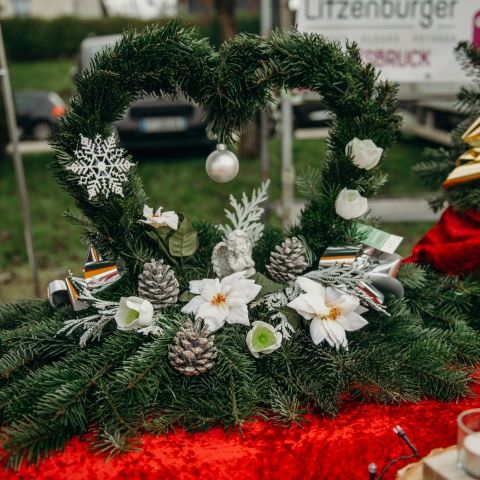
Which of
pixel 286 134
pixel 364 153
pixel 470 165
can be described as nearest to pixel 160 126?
pixel 286 134

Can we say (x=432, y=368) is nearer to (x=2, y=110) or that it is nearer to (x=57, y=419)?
(x=57, y=419)

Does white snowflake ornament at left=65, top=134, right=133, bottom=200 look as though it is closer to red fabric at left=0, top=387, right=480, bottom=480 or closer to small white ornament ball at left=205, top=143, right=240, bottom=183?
small white ornament ball at left=205, top=143, right=240, bottom=183

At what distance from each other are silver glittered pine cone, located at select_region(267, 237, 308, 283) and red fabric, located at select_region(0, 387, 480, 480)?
1.04ft

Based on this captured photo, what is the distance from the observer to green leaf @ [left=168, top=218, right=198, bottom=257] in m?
1.30

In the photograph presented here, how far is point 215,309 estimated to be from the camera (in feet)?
3.96

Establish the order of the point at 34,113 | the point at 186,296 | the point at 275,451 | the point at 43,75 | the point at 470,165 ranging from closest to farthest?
the point at 275,451
the point at 186,296
the point at 470,165
the point at 34,113
the point at 43,75

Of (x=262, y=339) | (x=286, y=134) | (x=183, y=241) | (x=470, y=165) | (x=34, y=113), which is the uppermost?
(x=470, y=165)

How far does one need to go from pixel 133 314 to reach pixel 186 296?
0.13 meters

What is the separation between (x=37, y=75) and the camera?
520 inches

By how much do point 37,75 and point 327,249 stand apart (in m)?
13.3

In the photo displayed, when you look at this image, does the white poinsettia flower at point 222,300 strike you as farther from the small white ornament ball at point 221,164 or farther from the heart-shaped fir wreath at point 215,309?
the small white ornament ball at point 221,164

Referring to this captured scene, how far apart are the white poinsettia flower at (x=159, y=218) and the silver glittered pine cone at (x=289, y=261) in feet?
0.75

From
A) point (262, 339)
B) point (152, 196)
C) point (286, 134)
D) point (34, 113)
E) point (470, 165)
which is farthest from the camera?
point (34, 113)

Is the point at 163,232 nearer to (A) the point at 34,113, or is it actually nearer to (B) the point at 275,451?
(B) the point at 275,451
